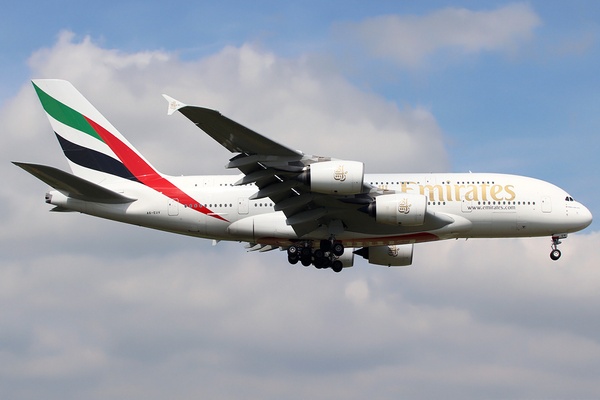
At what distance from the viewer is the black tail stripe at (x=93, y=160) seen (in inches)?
1809

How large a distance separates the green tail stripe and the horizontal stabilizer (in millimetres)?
4373

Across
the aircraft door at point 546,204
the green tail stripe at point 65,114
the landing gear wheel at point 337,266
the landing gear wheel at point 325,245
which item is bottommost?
the landing gear wheel at point 337,266

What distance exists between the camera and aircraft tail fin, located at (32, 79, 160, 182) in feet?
151

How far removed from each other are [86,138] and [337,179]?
587 inches

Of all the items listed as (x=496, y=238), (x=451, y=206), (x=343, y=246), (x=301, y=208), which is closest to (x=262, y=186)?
(x=301, y=208)

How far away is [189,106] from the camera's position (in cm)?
3403

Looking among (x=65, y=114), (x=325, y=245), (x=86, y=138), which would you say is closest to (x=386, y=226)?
(x=325, y=245)

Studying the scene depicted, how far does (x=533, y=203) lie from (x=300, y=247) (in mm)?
11063

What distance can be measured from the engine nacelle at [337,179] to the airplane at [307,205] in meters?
2.00

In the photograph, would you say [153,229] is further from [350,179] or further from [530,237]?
[530,237]

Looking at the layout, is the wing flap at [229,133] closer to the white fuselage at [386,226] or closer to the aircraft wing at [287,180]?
the aircraft wing at [287,180]

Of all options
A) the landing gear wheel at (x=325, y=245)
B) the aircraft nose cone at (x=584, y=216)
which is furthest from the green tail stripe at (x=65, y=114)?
the aircraft nose cone at (x=584, y=216)

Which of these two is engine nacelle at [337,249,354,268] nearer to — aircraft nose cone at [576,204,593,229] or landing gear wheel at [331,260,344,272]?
landing gear wheel at [331,260,344,272]

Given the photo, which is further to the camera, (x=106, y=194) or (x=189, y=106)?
(x=106, y=194)
